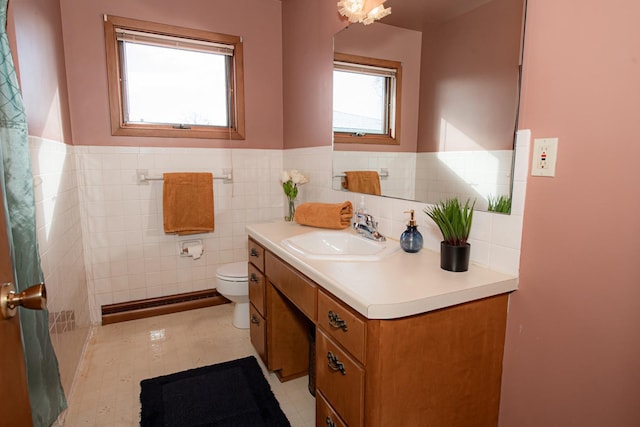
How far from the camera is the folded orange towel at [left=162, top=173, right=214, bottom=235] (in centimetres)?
259

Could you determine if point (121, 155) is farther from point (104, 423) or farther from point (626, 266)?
point (626, 266)

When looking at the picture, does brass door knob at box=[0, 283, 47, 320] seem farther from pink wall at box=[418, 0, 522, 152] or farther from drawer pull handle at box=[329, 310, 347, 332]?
pink wall at box=[418, 0, 522, 152]

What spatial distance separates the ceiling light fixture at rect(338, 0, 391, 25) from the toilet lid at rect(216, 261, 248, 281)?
5.52 ft

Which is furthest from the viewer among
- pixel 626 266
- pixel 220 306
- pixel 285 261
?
pixel 220 306

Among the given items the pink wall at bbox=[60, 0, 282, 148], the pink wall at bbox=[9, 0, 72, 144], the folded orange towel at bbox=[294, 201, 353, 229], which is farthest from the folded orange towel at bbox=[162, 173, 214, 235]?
the folded orange towel at bbox=[294, 201, 353, 229]

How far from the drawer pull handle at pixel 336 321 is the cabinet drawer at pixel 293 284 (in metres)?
0.13

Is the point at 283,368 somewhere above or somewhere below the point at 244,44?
below

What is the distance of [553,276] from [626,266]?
19cm

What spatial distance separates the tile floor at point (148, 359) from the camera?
1.71m

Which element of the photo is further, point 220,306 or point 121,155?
point 220,306

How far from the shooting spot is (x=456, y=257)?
1207 millimetres

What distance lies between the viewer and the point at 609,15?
887 millimetres

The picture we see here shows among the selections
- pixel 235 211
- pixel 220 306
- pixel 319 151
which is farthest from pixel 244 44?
pixel 220 306

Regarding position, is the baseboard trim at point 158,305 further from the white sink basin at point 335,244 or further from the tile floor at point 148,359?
the white sink basin at point 335,244
